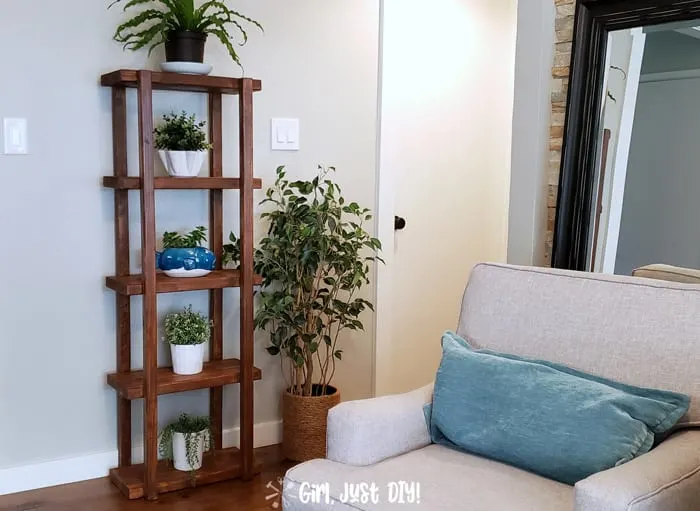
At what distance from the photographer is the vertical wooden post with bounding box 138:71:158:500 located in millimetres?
2607

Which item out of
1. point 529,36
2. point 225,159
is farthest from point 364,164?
point 529,36

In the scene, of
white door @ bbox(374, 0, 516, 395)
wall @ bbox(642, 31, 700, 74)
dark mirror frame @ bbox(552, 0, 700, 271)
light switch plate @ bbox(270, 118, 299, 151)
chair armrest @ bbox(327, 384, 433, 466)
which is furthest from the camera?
white door @ bbox(374, 0, 516, 395)

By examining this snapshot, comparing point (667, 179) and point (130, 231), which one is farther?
point (130, 231)

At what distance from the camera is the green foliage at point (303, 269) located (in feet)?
9.80

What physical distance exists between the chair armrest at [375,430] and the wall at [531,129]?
94cm

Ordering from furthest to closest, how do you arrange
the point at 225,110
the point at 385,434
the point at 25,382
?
the point at 225,110 < the point at 25,382 < the point at 385,434

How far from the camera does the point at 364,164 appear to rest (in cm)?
346

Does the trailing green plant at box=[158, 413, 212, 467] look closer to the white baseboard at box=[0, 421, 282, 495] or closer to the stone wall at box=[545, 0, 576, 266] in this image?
the white baseboard at box=[0, 421, 282, 495]

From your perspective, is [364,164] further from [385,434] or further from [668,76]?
[385,434]

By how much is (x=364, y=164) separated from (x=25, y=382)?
5.13 ft

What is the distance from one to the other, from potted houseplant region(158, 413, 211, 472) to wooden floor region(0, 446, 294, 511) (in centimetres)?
10

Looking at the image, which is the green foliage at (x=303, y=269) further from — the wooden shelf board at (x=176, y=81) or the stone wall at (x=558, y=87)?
the stone wall at (x=558, y=87)

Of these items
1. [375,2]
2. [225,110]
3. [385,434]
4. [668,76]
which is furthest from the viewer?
[375,2]

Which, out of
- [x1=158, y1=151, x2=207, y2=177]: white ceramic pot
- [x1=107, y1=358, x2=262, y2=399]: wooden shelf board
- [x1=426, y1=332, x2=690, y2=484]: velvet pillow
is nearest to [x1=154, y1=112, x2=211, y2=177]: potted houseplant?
[x1=158, y1=151, x2=207, y2=177]: white ceramic pot
